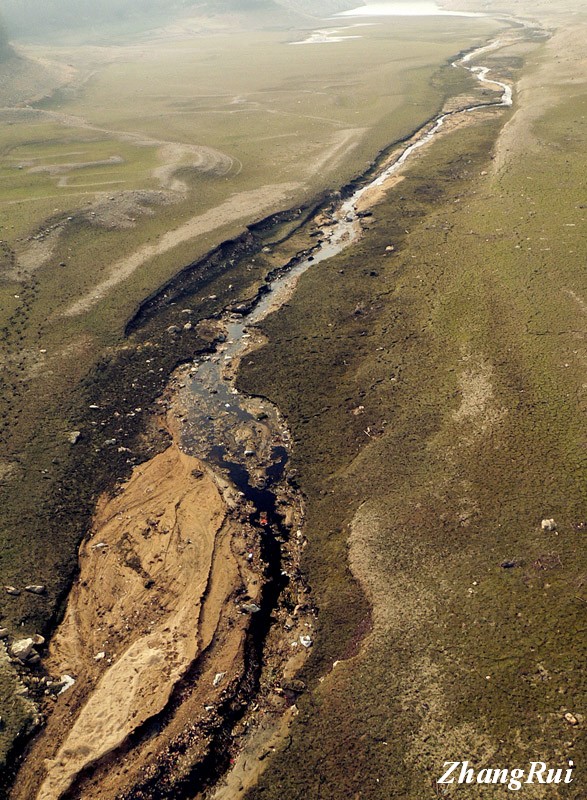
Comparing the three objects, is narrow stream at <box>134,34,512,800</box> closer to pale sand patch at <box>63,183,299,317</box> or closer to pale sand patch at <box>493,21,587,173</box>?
pale sand patch at <box>63,183,299,317</box>

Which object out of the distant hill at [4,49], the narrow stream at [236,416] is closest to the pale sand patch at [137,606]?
the narrow stream at [236,416]

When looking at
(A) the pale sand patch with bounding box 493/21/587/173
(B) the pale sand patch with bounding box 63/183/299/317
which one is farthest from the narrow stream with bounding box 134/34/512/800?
(A) the pale sand patch with bounding box 493/21/587/173

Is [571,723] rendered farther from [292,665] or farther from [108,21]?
[108,21]

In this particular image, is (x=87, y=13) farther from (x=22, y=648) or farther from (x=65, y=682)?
(x=65, y=682)

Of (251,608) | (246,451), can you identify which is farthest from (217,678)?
(246,451)

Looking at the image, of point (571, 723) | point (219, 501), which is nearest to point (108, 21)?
point (219, 501)
